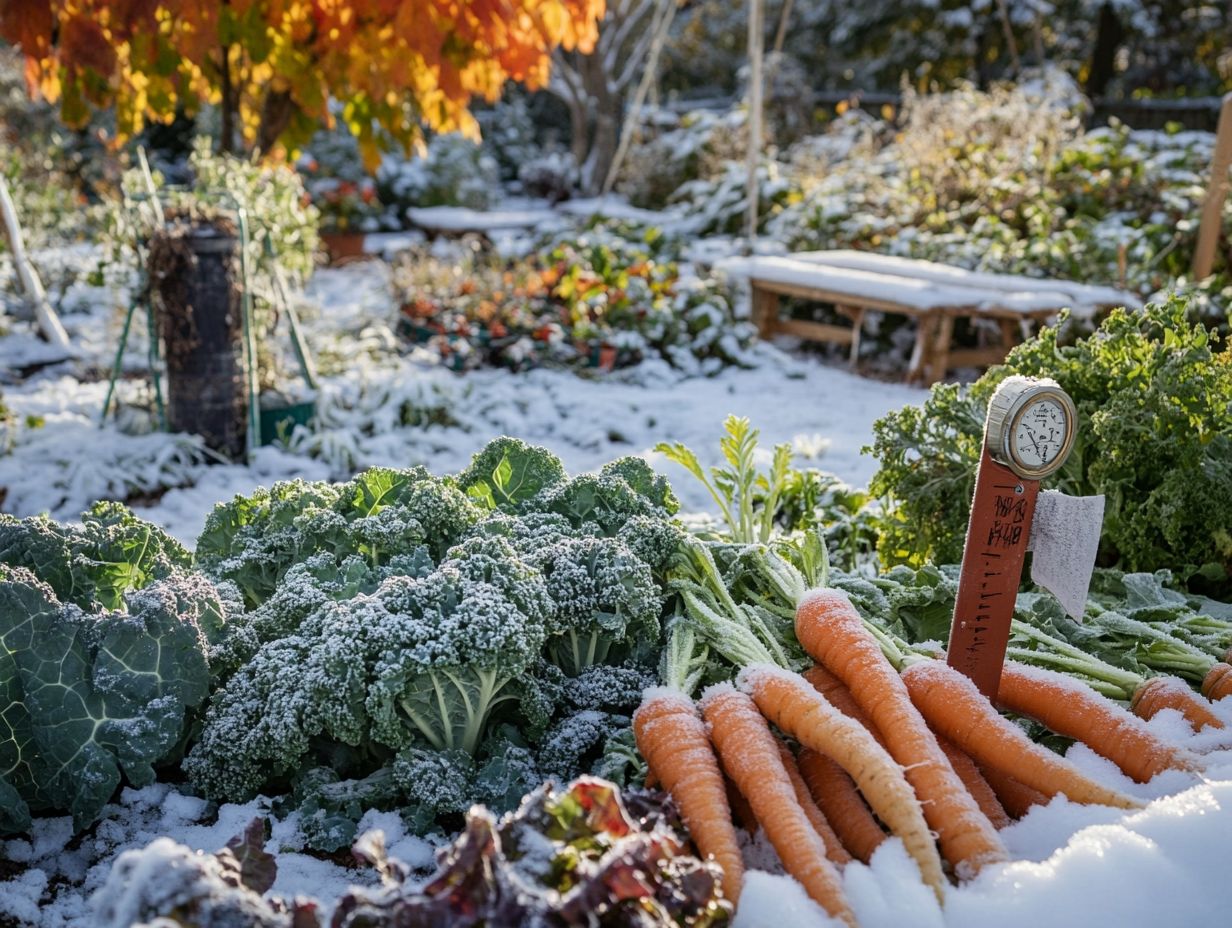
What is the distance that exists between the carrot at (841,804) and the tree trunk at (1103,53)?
15.0 m

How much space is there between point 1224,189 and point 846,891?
19.8ft

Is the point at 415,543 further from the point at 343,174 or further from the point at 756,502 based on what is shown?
the point at 343,174

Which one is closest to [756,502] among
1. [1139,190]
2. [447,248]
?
[1139,190]

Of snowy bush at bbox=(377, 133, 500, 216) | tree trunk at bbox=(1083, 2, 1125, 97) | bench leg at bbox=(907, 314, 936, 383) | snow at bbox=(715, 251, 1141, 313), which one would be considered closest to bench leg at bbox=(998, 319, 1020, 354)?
snow at bbox=(715, 251, 1141, 313)

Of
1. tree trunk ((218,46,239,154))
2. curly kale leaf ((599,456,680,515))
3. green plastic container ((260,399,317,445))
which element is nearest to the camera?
curly kale leaf ((599,456,680,515))

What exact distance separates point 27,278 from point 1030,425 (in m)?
5.86

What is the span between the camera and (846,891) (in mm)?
1440

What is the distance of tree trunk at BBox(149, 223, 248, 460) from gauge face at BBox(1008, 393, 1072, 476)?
3.69 metres

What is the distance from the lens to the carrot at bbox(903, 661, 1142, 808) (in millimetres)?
1628

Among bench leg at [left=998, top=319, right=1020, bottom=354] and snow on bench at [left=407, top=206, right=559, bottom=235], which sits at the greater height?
snow on bench at [left=407, top=206, right=559, bottom=235]

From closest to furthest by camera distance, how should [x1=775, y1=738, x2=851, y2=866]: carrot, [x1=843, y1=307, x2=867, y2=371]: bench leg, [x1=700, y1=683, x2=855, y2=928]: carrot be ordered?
[x1=700, y1=683, x2=855, y2=928]: carrot < [x1=775, y1=738, x2=851, y2=866]: carrot < [x1=843, y1=307, x2=867, y2=371]: bench leg

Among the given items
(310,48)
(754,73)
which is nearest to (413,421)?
(310,48)

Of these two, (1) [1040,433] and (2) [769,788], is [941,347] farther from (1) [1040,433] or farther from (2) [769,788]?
(2) [769,788]

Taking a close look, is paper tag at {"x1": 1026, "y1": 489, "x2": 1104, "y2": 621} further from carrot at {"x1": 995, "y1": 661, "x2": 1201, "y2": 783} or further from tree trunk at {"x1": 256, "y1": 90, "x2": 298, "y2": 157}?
tree trunk at {"x1": 256, "y1": 90, "x2": 298, "y2": 157}
